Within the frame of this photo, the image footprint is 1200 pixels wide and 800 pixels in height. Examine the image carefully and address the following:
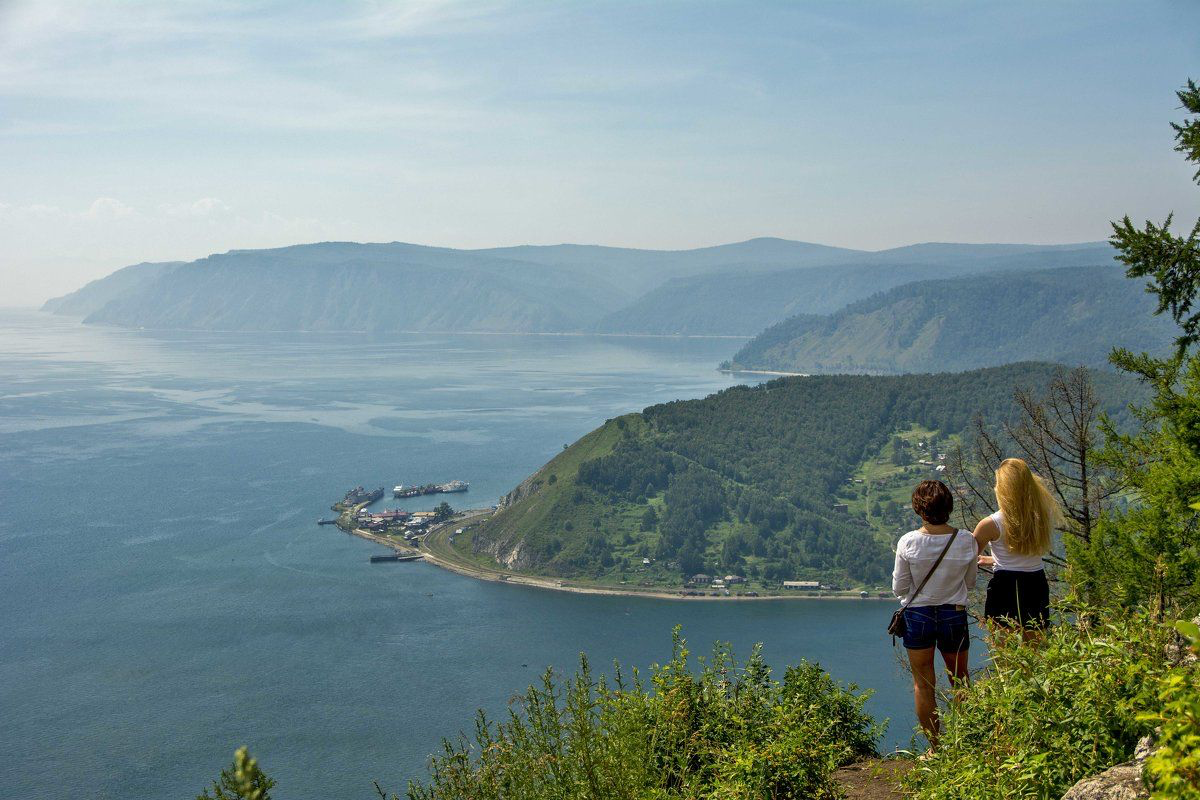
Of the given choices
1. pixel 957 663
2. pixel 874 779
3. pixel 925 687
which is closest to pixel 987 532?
pixel 957 663

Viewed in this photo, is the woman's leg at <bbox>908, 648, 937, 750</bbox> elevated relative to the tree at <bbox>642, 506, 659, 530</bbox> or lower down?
elevated

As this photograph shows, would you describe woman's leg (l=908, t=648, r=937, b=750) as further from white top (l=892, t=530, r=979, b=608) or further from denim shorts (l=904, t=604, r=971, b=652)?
white top (l=892, t=530, r=979, b=608)

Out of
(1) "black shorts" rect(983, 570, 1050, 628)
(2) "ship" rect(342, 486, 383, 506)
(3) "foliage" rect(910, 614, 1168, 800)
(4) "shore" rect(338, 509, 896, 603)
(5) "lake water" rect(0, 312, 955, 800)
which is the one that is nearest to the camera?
(3) "foliage" rect(910, 614, 1168, 800)

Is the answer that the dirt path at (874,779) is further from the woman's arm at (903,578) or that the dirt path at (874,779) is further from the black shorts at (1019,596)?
the black shorts at (1019,596)

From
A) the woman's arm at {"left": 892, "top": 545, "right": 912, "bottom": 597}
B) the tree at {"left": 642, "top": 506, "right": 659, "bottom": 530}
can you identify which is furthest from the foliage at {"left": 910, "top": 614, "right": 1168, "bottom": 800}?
the tree at {"left": 642, "top": 506, "right": 659, "bottom": 530}

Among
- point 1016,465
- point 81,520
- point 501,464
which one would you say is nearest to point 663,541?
point 501,464

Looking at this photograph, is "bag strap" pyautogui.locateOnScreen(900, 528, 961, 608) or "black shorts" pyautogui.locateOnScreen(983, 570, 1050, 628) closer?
"bag strap" pyautogui.locateOnScreen(900, 528, 961, 608)

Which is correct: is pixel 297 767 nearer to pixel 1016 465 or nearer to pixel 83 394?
pixel 1016 465

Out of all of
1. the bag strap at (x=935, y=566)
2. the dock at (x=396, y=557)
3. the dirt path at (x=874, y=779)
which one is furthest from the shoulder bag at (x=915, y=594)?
the dock at (x=396, y=557)
